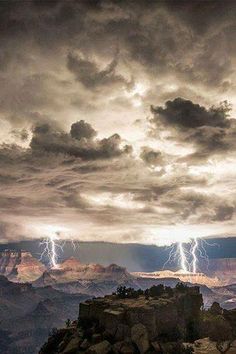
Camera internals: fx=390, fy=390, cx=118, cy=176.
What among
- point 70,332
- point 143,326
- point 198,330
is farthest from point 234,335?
point 70,332

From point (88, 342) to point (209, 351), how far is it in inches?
734

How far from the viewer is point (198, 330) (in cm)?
7169

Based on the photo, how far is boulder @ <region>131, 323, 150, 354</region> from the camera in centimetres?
5622

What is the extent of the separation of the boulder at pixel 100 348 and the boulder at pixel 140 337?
4.16 metres

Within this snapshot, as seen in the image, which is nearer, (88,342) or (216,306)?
(88,342)

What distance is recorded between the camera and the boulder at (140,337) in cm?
5622

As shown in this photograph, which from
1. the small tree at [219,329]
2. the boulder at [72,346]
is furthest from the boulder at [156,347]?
the small tree at [219,329]

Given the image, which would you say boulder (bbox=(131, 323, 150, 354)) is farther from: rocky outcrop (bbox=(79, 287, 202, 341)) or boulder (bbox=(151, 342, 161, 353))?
boulder (bbox=(151, 342, 161, 353))

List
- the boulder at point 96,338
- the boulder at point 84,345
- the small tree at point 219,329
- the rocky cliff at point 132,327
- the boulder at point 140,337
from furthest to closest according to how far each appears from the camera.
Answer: the small tree at point 219,329
the boulder at point 96,338
the boulder at point 84,345
the rocky cliff at point 132,327
the boulder at point 140,337

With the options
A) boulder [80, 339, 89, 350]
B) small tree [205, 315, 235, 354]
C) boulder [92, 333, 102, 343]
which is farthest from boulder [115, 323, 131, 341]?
small tree [205, 315, 235, 354]

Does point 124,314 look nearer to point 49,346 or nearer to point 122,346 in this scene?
point 122,346

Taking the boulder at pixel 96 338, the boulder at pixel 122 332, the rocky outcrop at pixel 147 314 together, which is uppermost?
the rocky outcrop at pixel 147 314

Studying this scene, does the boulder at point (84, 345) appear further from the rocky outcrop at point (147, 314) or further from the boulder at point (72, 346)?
the rocky outcrop at point (147, 314)

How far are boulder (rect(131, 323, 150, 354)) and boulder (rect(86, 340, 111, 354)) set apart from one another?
416 cm
